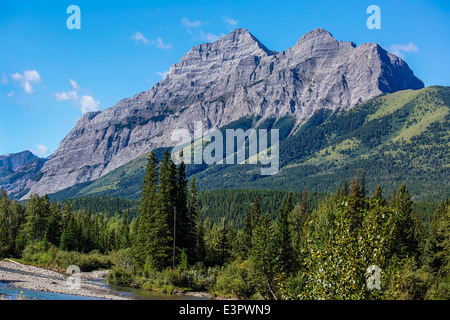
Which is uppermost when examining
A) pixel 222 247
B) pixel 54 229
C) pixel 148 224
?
pixel 148 224

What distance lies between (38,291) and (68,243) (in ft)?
175

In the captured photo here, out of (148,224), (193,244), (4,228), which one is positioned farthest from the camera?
(4,228)

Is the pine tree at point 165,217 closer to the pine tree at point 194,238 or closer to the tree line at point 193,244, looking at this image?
the tree line at point 193,244

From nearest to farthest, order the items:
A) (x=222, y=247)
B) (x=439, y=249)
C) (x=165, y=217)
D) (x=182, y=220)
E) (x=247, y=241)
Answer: (x=165, y=217) → (x=439, y=249) → (x=182, y=220) → (x=247, y=241) → (x=222, y=247)

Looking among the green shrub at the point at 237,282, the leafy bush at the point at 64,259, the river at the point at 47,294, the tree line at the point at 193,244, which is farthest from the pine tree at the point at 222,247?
the leafy bush at the point at 64,259

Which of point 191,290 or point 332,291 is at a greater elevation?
point 332,291

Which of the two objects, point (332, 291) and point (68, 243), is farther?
point (68, 243)

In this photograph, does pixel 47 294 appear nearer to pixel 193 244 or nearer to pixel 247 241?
pixel 193 244

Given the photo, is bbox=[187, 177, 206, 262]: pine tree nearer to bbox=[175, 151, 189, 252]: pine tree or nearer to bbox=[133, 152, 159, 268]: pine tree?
bbox=[175, 151, 189, 252]: pine tree

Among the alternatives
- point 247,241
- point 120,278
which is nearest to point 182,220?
point 120,278

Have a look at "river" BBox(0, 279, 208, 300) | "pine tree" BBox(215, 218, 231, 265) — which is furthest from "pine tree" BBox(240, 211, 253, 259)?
"river" BBox(0, 279, 208, 300)
